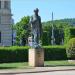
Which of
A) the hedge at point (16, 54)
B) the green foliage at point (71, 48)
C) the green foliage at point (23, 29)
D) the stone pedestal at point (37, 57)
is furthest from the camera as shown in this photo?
the green foliage at point (23, 29)

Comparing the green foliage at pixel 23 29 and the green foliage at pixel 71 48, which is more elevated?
the green foliage at pixel 23 29

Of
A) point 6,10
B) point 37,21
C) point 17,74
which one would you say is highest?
point 6,10

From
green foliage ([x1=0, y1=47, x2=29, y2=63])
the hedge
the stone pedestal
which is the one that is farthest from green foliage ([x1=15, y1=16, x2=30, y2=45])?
the stone pedestal

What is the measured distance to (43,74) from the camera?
909 inches

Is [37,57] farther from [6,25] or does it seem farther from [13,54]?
[6,25]

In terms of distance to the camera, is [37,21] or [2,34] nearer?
[37,21]

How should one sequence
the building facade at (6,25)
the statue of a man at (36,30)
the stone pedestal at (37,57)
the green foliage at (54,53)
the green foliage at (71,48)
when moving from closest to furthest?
1. the stone pedestal at (37,57)
2. the statue of a man at (36,30)
3. the green foliage at (71,48)
4. the green foliage at (54,53)
5. the building facade at (6,25)

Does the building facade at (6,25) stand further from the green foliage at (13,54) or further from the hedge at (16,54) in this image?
the green foliage at (13,54)

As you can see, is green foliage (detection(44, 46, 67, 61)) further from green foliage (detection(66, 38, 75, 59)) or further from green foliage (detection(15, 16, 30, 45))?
green foliage (detection(15, 16, 30, 45))

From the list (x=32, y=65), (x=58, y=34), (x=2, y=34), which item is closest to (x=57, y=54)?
(x=32, y=65)

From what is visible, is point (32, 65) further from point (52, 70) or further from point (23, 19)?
point (23, 19)

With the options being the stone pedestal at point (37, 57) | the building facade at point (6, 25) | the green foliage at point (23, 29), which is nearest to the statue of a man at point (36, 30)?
the stone pedestal at point (37, 57)

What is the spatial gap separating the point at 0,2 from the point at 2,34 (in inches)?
312

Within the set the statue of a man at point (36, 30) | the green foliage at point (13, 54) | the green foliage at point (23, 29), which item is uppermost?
the green foliage at point (23, 29)
